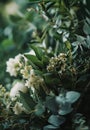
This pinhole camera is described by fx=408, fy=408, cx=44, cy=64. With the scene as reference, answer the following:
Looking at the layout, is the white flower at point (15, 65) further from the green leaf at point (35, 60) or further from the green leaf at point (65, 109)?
the green leaf at point (65, 109)

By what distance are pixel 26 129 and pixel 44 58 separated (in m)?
0.16

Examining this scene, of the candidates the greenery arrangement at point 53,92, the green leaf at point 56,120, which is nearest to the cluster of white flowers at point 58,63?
the greenery arrangement at point 53,92

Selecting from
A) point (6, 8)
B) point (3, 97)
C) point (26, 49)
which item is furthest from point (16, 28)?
point (6, 8)

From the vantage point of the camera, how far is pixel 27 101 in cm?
87

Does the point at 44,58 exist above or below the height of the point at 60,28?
below

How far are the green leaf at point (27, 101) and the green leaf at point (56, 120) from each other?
0.23ft

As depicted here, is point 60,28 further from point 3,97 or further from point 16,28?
point 16,28

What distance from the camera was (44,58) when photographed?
0.89 metres

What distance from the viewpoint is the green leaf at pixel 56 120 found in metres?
0.80

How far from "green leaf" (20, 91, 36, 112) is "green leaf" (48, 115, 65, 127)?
70 mm

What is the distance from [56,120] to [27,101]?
9 cm

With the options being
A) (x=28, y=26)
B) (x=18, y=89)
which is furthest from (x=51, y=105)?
(x=28, y=26)

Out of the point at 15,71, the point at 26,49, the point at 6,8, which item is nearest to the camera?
the point at 15,71

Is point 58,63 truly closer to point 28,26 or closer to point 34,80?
point 34,80
